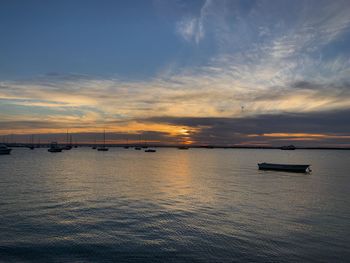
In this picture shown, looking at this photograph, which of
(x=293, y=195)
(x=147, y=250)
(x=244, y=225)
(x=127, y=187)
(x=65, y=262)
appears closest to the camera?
(x=65, y=262)

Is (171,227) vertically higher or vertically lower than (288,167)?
higher

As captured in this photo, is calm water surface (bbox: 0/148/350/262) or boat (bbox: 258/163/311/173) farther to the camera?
boat (bbox: 258/163/311/173)

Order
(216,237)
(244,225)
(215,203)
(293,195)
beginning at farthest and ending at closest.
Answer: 1. (293,195)
2. (215,203)
3. (244,225)
4. (216,237)

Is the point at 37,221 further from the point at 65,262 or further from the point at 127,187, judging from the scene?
the point at 127,187

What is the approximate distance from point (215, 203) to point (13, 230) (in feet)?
71.4

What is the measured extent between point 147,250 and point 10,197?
2644 cm

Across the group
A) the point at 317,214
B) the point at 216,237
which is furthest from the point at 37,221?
the point at 317,214

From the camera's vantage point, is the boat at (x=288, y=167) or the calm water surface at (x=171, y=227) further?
the boat at (x=288, y=167)

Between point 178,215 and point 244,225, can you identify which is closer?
point 244,225

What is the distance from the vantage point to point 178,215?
29625mm

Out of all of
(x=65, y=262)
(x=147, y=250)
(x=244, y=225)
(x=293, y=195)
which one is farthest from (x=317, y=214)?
(x=65, y=262)

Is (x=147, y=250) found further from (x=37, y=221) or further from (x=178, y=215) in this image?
(x=37, y=221)

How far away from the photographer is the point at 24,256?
18.3m

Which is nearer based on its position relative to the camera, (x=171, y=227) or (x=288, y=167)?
(x=171, y=227)
